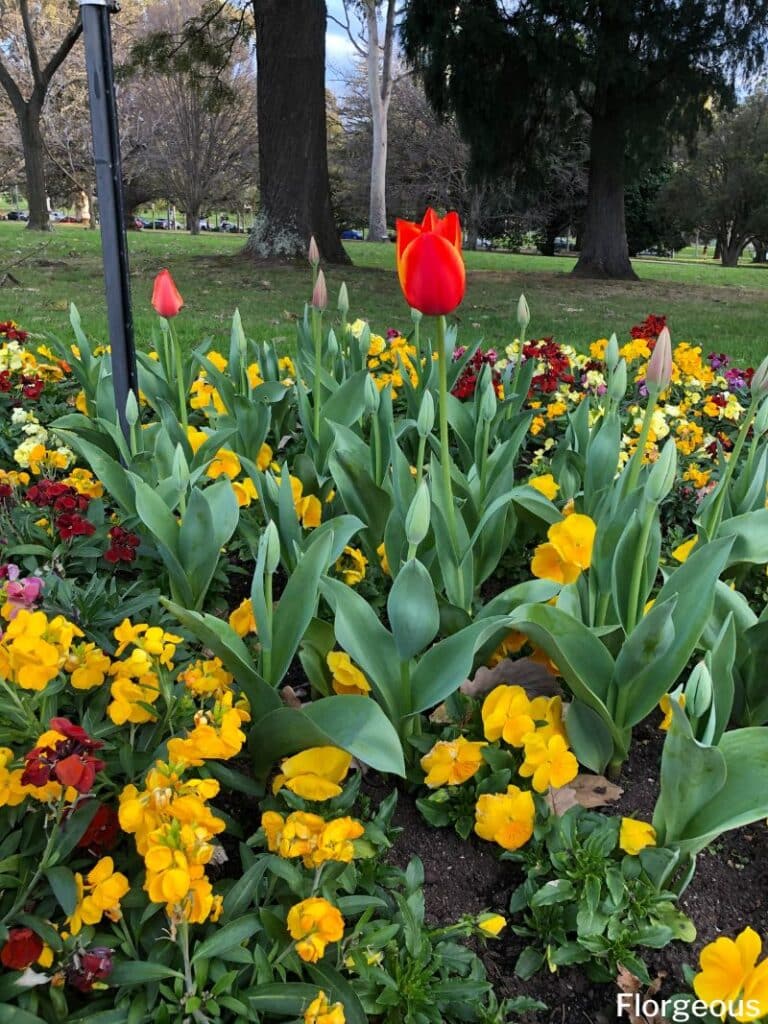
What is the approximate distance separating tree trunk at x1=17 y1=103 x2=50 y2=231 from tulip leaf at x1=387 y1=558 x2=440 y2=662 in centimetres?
2070

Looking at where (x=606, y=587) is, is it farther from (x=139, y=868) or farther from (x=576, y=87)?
(x=576, y=87)

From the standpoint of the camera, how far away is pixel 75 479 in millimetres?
2373

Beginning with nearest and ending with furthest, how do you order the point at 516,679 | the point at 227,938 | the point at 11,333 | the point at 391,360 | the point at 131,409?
1. the point at 227,938
2. the point at 516,679
3. the point at 131,409
4. the point at 391,360
5. the point at 11,333

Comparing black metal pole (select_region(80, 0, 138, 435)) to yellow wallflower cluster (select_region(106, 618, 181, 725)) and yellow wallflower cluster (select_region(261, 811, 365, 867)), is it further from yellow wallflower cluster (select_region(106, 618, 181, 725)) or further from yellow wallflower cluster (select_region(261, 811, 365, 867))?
yellow wallflower cluster (select_region(261, 811, 365, 867))

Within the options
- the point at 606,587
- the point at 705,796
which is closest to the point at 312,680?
the point at 606,587

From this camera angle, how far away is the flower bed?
109 cm

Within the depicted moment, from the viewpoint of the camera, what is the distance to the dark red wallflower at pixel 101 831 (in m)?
1.20

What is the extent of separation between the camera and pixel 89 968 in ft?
3.32

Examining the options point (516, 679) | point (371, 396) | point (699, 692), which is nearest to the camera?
point (699, 692)

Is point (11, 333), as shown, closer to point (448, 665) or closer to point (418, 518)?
point (418, 518)

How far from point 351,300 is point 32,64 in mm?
15464

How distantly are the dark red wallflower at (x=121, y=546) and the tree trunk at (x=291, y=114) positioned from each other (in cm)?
943

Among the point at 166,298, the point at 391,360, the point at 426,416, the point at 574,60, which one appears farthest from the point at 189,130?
the point at 426,416

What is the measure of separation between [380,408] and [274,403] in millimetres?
611
